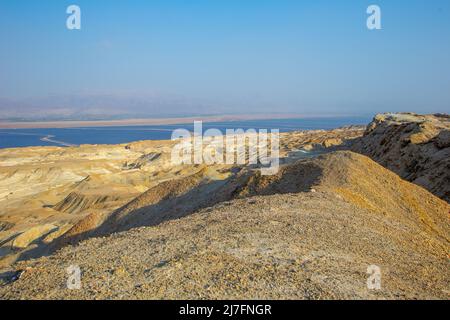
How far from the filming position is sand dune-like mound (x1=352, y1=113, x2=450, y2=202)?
17438 mm

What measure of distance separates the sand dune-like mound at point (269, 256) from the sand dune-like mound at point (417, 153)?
22.1ft

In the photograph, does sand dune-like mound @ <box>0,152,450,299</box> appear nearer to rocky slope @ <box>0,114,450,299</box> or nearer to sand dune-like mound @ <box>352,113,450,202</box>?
rocky slope @ <box>0,114,450,299</box>

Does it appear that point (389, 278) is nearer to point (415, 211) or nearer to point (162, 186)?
point (415, 211)

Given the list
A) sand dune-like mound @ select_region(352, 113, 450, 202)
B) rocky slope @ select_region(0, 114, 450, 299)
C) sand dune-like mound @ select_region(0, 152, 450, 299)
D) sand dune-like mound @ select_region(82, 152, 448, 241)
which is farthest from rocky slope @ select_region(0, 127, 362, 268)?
sand dune-like mound @ select_region(352, 113, 450, 202)

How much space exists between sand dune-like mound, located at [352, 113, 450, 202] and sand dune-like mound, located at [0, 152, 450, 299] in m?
6.73

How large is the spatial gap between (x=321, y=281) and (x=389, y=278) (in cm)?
113

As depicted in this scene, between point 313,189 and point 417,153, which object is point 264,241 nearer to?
point 313,189

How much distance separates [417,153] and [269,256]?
16531 mm

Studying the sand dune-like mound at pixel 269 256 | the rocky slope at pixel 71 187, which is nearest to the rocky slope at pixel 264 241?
the sand dune-like mound at pixel 269 256

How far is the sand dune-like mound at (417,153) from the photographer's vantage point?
57.2 ft

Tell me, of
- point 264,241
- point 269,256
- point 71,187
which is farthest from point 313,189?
point 71,187

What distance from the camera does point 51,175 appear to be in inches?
1631

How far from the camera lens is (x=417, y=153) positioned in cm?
1994
